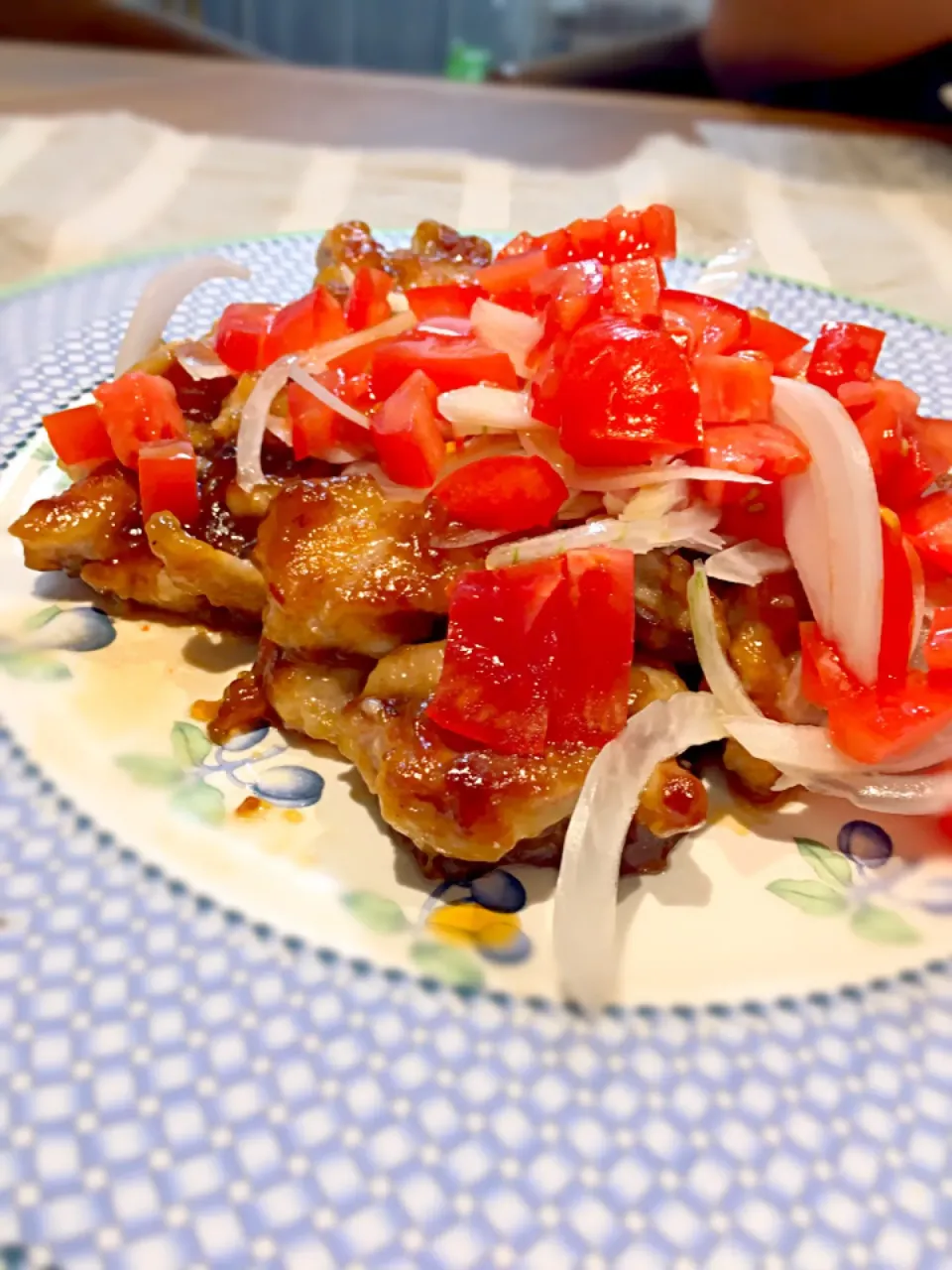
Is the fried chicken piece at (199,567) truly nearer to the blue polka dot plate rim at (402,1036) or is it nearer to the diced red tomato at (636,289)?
the blue polka dot plate rim at (402,1036)

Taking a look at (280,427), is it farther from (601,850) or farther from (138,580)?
(601,850)

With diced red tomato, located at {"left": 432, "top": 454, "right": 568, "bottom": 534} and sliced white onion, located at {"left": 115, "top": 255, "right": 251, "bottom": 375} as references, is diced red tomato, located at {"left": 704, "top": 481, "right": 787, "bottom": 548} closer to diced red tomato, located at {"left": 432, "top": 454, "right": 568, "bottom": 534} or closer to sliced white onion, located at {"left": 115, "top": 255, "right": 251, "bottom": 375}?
diced red tomato, located at {"left": 432, "top": 454, "right": 568, "bottom": 534}

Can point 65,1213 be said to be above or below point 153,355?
below

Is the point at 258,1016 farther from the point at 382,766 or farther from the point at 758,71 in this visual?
the point at 758,71

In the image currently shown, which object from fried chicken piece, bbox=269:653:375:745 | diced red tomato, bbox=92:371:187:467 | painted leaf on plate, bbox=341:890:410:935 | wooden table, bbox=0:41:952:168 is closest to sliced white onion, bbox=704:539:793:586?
fried chicken piece, bbox=269:653:375:745

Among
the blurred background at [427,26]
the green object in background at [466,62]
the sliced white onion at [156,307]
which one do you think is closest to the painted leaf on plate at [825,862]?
the sliced white onion at [156,307]

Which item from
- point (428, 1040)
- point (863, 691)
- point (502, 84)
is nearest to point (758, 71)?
point (502, 84)

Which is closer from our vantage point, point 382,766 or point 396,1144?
point 396,1144

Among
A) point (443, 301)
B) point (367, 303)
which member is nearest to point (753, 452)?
point (443, 301)
